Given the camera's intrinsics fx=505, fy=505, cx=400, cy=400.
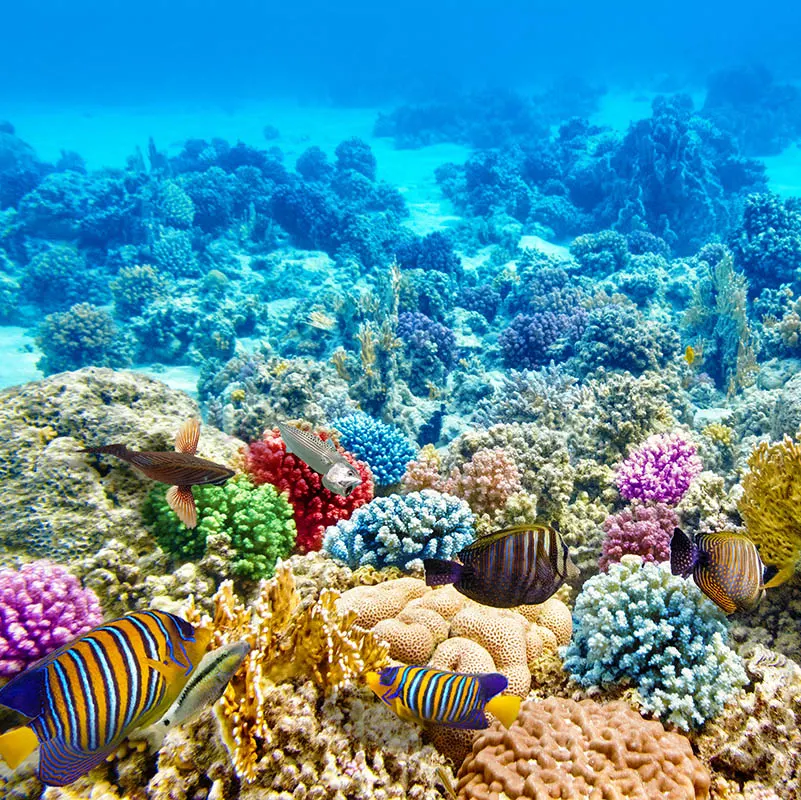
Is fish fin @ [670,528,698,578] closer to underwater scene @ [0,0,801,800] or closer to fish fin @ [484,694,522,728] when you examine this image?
underwater scene @ [0,0,801,800]

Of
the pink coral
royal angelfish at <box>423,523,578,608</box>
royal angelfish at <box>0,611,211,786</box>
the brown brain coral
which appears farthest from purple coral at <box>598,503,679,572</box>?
royal angelfish at <box>0,611,211,786</box>

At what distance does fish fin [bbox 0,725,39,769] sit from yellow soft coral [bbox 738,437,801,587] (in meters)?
3.38

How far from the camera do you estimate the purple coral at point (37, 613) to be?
288 cm

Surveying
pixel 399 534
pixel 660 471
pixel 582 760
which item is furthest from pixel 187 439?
pixel 660 471

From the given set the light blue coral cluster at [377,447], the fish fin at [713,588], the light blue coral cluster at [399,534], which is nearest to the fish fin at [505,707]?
the fish fin at [713,588]

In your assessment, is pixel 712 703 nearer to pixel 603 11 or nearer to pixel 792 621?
pixel 792 621

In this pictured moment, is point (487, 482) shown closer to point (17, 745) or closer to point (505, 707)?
point (505, 707)

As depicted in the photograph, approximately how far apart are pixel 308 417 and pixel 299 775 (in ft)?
16.9

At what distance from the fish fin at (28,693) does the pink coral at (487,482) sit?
4.09 m

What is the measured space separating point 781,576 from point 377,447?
162 inches

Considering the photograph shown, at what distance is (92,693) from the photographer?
1.50 m

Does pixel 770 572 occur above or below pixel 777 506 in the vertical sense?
below

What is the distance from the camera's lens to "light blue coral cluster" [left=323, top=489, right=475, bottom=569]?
4020 millimetres

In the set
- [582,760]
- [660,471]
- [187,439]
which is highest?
[187,439]
